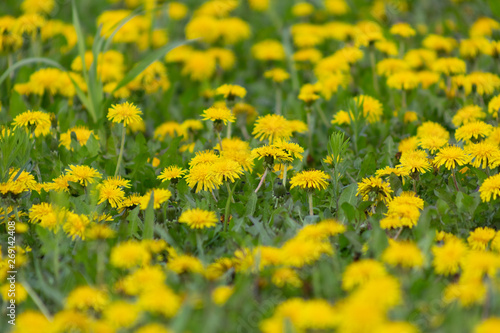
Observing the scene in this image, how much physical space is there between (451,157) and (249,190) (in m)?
0.93

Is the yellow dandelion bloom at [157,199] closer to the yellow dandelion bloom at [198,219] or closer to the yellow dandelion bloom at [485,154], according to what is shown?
the yellow dandelion bloom at [198,219]

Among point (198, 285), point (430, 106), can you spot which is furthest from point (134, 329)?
point (430, 106)

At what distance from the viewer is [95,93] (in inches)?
151

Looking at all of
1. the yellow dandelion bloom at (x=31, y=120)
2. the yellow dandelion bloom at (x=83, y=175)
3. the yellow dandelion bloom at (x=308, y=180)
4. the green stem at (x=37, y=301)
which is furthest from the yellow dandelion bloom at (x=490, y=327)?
the yellow dandelion bloom at (x=31, y=120)

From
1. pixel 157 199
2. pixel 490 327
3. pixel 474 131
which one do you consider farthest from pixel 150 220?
pixel 474 131

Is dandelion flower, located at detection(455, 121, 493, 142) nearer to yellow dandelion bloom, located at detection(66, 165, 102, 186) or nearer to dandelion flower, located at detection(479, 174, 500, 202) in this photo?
dandelion flower, located at detection(479, 174, 500, 202)

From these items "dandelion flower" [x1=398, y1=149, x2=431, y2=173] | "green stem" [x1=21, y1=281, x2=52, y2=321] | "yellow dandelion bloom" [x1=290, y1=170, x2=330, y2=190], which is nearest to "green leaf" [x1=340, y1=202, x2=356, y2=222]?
"yellow dandelion bloom" [x1=290, y1=170, x2=330, y2=190]

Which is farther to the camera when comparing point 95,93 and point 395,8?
point 395,8

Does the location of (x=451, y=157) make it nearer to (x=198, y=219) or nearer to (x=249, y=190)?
(x=249, y=190)

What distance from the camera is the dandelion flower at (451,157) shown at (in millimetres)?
2803

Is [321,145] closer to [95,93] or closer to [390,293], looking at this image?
[95,93]

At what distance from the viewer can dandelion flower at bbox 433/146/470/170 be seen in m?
2.80

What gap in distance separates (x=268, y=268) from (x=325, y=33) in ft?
11.5

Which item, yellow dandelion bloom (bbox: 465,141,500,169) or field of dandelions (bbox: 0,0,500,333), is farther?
yellow dandelion bloom (bbox: 465,141,500,169)
